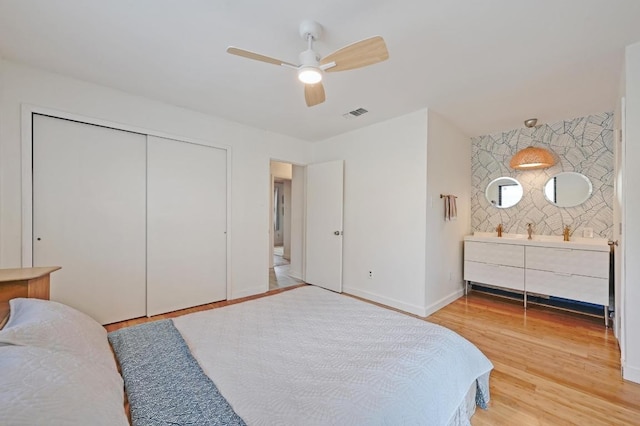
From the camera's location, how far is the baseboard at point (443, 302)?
127 inches

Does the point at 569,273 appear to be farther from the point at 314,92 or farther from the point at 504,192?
the point at 314,92

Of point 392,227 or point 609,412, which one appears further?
point 392,227

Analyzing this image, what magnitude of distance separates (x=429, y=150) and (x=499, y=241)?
1586 mm

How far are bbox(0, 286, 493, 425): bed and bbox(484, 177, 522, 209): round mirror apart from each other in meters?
3.11

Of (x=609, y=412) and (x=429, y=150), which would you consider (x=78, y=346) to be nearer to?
(x=609, y=412)

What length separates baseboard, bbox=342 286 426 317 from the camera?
3209 millimetres

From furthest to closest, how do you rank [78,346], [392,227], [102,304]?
[392,227] < [102,304] < [78,346]

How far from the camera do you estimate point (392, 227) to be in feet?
11.5

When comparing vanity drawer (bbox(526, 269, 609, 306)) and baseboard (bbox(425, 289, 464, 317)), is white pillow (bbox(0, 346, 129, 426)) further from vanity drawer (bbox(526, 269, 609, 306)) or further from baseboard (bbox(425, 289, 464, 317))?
vanity drawer (bbox(526, 269, 609, 306))

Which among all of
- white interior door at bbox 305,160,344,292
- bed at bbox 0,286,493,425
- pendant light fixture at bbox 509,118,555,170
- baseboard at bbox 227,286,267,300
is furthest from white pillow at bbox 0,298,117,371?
pendant light fixture at bbox 509,118,555,170

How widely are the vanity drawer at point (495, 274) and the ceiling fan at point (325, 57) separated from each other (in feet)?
10.6

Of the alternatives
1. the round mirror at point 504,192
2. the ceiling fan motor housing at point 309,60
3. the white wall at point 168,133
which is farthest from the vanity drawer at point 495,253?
the ceiling fan motor housing at point 309,60

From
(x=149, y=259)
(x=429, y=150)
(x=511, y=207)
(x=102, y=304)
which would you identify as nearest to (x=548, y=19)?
(x=429, y=150)

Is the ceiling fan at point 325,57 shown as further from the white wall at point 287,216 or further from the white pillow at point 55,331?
the white wall at point 287,216
